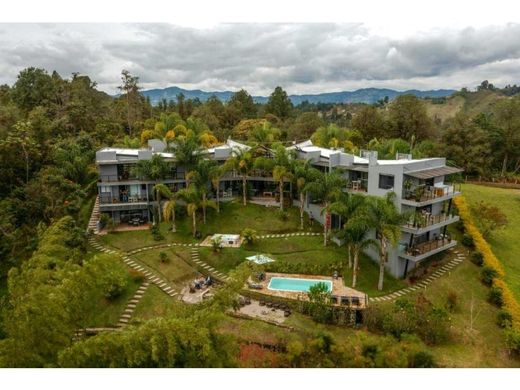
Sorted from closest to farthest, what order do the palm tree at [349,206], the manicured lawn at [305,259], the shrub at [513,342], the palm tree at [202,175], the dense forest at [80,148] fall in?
the dense forest at [80,148]
the shrub at [513,342]
the palm tree at [349,206]
the manicured lawn at [305,259]
the palm tree at [202,175]

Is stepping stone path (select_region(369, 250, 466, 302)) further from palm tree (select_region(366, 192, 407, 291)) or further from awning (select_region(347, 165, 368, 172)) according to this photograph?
awning (select_region(347, 165, 368, 172))

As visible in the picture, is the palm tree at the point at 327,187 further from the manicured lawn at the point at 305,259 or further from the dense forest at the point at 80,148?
→ the dense forest at the point at 80,148

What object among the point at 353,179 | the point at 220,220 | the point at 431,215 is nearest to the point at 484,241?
the point at 431,215

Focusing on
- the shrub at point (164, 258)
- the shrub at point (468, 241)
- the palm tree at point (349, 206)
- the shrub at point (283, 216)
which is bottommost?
the shrub at point (164, 258)

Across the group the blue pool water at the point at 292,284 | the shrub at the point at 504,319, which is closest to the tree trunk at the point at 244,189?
the blue pool water at the point at 292,284

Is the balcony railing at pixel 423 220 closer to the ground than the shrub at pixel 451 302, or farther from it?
farther from it

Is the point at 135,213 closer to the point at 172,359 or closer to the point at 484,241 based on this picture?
the point at 172,359
